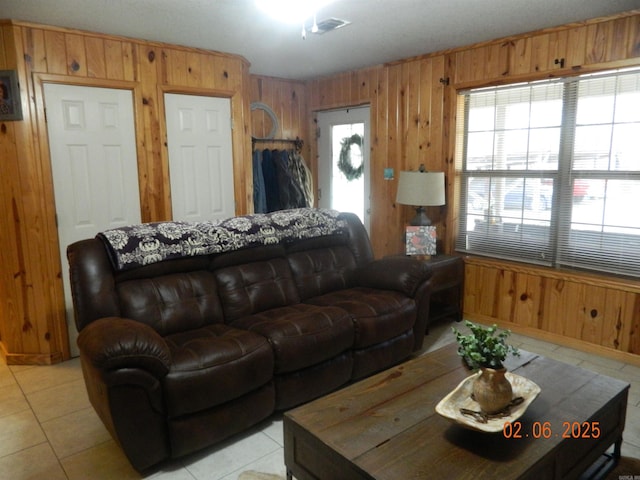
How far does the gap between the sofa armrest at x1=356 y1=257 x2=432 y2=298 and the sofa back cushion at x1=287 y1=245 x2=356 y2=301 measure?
134 millimetres

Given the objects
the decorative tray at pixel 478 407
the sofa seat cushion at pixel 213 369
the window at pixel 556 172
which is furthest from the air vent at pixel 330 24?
the decorative tray at pixel 478 407

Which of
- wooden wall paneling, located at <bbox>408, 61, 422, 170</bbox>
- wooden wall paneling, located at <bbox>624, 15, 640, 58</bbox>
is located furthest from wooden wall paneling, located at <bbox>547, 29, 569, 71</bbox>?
wooden wall paneling, located at <bbox>408, 61, 422, 170</bbox>

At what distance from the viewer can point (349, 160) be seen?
500cm

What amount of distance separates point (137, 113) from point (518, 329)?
353cm

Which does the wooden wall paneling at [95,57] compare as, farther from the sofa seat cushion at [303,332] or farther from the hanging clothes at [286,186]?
the sofa seat cushion at [303,332]

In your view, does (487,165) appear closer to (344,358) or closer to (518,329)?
(518,329)

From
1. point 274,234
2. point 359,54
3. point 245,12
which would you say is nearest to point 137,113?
Answer: point 245,12

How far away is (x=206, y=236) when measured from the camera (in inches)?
110

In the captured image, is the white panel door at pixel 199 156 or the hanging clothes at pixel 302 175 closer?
the white panel door at pixel 199 156

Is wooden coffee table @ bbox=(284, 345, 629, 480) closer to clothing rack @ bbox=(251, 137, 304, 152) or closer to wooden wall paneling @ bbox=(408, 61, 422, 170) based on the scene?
wooden wall paneling @ bbox=(408, 61, 422, 170)

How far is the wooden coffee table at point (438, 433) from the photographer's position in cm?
147

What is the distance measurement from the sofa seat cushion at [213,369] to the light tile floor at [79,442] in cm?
29

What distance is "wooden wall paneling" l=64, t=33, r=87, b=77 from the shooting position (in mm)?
3209

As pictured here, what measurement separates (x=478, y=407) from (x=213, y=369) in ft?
3.82
